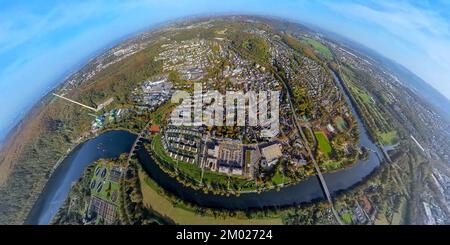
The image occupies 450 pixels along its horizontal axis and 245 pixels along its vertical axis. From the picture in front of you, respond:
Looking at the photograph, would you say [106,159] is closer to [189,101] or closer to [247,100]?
[189,101]

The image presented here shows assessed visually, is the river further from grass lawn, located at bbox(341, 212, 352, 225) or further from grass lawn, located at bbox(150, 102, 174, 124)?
grass lawn, located at bbox(150, 102, 174, 124)

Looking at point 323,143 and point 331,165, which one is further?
point 323,143

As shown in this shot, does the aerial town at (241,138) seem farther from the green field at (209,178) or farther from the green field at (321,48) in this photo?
the green field at (321,48)

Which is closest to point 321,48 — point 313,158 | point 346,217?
point 313,158

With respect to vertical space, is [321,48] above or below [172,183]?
above

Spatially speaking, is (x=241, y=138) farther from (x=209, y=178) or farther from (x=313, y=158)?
(x=313, y=158)

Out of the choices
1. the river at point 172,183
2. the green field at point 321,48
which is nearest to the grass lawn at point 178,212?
the river at point 172,183

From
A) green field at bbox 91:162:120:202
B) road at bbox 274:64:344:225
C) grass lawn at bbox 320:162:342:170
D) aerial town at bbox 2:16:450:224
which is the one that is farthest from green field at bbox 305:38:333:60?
green field at bbox 91:162:120:202
